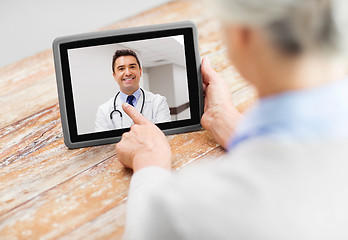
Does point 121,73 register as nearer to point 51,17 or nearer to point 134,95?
point 134,95

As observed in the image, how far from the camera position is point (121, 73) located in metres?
0.84

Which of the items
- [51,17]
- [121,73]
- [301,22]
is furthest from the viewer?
[51,17]

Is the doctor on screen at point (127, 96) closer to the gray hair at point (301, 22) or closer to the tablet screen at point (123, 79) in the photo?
the tablet screen at point (123, 79)

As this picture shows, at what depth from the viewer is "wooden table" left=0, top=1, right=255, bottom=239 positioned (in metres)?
0.64

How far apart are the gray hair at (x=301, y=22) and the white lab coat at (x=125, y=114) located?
49cm

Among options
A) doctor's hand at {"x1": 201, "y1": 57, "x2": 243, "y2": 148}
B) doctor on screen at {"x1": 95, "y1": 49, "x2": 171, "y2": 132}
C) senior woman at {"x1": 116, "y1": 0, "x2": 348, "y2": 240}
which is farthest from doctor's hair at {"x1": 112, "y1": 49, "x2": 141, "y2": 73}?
senior woman at {"x1": 116, "y1": 0, "x2": 348, "y2": 240}

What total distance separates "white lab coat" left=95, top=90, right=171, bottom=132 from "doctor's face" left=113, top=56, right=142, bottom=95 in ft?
0.08

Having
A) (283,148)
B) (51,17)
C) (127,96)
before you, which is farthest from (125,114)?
(51,17)

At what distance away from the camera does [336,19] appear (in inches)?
13.3

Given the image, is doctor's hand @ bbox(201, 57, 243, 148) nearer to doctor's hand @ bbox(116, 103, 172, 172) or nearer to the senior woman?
doctor's hand @ bbox(116, 103, 172, 172)

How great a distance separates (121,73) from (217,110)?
0.21m

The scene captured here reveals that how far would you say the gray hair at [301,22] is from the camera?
1.11ft

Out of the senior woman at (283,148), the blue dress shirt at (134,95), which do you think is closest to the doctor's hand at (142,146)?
the blue dress shirt at (134,95)

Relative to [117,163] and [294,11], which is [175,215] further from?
[117,163]
